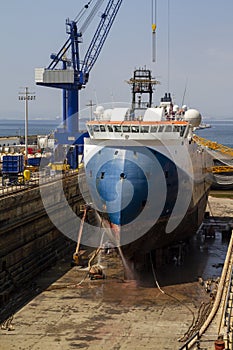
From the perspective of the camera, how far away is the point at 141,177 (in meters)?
27.0

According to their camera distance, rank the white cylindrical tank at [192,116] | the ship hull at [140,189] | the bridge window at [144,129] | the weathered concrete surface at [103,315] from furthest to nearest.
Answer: the white cylindrical tank at [192,116] < the bridge window at [144,129] < the ship hull at [140,189] < the weathered concrete surface at [103,315]

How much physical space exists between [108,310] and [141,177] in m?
6.57

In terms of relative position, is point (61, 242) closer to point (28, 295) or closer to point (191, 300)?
point (28, 295)

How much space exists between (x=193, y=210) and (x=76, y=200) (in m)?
10.2

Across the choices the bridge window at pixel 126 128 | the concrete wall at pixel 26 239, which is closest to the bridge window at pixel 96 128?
the bridge window at pixel 126 128

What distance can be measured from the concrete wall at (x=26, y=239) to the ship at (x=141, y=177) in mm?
4090

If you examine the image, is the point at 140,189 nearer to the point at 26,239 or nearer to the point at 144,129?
the point at 144,129

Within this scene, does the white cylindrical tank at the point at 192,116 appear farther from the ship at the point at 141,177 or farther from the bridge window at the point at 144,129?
the bridge window at the point at 144,129

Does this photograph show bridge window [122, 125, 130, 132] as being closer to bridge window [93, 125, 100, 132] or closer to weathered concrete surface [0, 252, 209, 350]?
bridge window [93, 125, 100, 132]

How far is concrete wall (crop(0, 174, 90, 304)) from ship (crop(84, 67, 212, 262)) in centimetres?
409

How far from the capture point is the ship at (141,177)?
89.0 ft

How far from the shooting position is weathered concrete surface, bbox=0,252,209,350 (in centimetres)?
2127

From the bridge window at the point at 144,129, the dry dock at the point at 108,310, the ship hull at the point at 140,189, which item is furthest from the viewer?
the bridge window at the point at 144,129

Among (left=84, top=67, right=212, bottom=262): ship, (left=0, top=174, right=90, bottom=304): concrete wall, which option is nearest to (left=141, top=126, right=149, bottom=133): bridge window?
(left=84, top=67, right=212, bottom=262): ship
